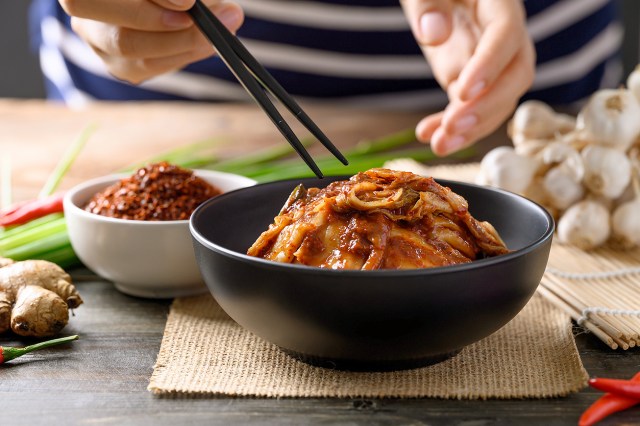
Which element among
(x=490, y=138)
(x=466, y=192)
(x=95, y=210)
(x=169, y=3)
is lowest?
(x=490, y=138)

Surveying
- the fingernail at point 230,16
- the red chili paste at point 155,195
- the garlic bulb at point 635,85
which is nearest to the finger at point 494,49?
the garlic bulb at point 635,85

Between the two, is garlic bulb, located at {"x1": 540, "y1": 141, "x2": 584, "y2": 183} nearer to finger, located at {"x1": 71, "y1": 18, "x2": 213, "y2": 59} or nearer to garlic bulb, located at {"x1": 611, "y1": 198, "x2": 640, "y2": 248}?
garlic bulb, located at {"x1": 611, "y1": 198, "x2": 640, "y2": 248}

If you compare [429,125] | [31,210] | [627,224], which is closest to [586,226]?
[627,224]

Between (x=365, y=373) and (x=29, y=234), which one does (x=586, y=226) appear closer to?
(x=365, y=373)

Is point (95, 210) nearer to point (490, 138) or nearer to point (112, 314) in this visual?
point (112, 314)

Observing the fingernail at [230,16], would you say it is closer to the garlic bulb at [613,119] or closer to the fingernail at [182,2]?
the fingernail at [182,2]

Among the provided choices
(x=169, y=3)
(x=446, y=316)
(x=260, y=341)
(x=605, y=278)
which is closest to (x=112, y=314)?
(x=260, y=341)
